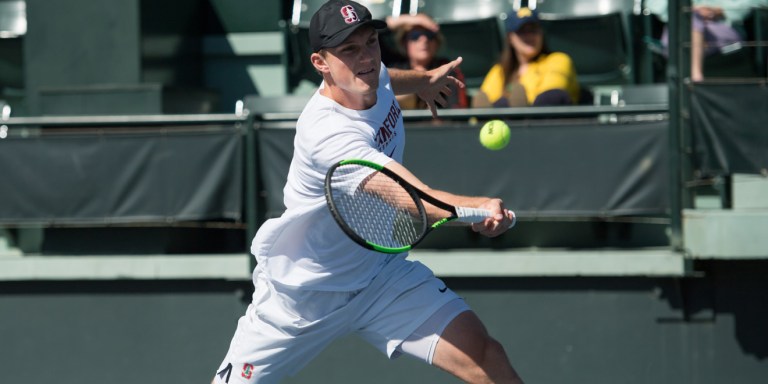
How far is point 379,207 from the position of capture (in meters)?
4.57

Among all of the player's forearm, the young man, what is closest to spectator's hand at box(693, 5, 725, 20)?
the player's forearm

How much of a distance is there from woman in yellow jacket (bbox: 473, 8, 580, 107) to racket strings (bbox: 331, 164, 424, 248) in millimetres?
3045

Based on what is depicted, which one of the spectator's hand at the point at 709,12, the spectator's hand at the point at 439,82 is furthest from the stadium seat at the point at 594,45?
the spectator's hand at the point at 439,82

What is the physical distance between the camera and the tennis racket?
435cm

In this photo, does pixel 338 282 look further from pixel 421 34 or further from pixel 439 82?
pixel 421 34

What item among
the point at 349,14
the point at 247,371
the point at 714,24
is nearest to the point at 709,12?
the point at 714,24

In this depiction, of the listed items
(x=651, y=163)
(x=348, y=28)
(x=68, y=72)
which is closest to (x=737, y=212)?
(x=651, y=163)

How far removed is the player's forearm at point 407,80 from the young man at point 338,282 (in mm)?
54

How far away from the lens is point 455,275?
24.0ft

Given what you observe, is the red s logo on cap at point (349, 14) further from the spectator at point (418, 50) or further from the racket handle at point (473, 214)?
the spectator at point (418, 50)

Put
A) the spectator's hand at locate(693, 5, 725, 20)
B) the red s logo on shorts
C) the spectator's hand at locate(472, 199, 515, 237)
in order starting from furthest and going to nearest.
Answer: the spectator's hand at locate(693, 5, 725, 20)
the red s logo on shorts
the spectator's hand at locate(472, 199, 515, 237)

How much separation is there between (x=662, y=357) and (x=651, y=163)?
1142 millimetres

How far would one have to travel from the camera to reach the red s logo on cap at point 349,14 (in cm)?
463

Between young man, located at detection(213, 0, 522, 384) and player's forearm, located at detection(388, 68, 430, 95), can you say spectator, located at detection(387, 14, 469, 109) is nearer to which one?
player's forearm, located at detection(388, 68, 430, 95)
